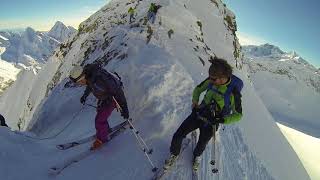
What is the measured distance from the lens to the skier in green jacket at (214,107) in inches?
354

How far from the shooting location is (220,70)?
8867 millimetres

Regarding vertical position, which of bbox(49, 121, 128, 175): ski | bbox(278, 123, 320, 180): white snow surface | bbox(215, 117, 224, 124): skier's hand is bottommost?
bbox(278, 123, 320, 180): white snow surface

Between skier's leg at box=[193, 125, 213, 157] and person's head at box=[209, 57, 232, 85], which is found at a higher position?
person's head at box=[209, 57, 232, 85]

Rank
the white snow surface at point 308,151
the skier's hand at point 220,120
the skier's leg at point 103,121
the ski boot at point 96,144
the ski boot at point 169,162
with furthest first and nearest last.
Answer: the white snow surface at point 308,151, the ski boot at point 96,144, the skier's leg at point 103,121, the ski boot at point 169,162, the skier's hand at point 220,120

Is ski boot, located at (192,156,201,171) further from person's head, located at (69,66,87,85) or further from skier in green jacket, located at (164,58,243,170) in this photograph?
person's head, located at (69,66,87,85)

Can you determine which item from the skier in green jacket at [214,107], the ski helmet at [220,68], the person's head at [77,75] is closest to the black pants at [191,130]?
the skier in green jacket at [214,107]

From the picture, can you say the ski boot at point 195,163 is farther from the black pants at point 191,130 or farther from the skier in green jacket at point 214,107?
the black pants at point 191,130

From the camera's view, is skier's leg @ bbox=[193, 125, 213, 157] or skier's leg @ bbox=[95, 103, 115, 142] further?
skier's leg @ bbox=[95, 103, 115, 142]

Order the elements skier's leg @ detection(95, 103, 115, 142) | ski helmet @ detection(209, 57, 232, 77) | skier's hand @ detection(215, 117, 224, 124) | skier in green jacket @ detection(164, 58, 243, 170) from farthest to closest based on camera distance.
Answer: skier's leg @ detection(95, 103, 115, 142) < skier's hand @ detection(215, 117, 224, 124) < skier in green jacket @ detection(164, 58, 243, 170) < ski helmet @ detection(209, 57, 232, 77)

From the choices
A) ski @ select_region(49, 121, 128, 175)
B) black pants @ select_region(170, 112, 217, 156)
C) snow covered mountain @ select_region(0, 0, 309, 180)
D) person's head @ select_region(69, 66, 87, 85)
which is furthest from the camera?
snow covered mountain @ select_region(0, 0, 309, 180)

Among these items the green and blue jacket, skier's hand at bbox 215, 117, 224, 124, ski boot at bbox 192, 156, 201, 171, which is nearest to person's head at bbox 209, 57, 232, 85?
the green and blue jacket

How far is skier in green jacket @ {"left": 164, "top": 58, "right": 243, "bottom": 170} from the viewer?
899 cm

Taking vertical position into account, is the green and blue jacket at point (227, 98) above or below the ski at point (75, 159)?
above

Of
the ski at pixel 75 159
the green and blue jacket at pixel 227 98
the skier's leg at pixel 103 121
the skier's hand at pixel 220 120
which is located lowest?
the ski at pixel 75 159
